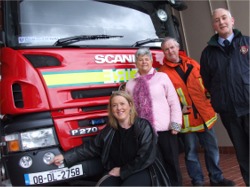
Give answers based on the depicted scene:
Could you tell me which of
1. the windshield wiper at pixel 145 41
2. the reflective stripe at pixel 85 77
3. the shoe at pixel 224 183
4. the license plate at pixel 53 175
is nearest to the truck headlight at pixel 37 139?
the license plate at pixel 53 175

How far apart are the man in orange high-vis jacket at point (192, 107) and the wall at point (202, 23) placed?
1.85m

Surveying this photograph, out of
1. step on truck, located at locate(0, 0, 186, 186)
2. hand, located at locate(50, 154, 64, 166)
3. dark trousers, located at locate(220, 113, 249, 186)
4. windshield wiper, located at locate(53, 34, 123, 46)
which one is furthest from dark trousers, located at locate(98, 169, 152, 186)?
windshield wiper, located at locate(53, 34, 123, 46)

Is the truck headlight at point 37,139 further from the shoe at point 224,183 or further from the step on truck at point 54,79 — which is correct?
the shoe at point 224,183

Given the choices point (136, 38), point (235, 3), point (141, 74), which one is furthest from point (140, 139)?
point (235, 3)

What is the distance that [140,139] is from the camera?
312cm

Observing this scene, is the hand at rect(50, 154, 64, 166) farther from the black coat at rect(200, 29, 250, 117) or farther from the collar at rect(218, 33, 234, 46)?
the collar at rect(218, 33, 234, 46)

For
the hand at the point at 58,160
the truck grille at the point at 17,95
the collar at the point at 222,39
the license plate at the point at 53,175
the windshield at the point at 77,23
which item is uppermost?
the windshield at the point at 77,23

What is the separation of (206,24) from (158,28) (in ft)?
5.85

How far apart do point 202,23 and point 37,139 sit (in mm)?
3709

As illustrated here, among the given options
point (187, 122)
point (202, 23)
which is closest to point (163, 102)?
point (187, 122)

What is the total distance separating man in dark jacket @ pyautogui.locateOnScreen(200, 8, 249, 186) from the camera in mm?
2984

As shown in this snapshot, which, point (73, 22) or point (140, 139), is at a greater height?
point (73, 22)

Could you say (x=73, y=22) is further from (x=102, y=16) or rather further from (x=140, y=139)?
(x=140, y=139)

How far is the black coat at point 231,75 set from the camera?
2979mm
